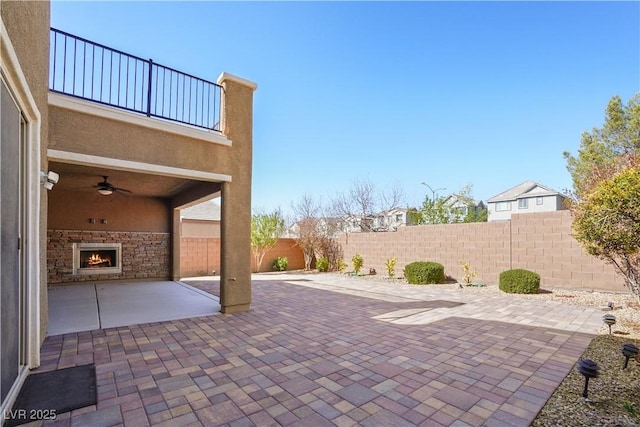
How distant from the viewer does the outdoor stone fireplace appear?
9.23 m

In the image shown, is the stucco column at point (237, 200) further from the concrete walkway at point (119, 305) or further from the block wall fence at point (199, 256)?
the block wall fence at point (199, 256)

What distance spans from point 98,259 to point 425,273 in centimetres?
1078

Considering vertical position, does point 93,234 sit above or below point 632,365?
above

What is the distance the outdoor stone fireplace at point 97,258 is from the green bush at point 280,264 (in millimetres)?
7232

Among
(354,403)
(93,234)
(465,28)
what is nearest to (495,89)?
(465,28)

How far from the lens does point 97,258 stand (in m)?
9.63

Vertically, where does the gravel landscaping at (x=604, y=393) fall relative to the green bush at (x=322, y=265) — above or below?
above

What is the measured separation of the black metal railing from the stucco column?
0.33 m

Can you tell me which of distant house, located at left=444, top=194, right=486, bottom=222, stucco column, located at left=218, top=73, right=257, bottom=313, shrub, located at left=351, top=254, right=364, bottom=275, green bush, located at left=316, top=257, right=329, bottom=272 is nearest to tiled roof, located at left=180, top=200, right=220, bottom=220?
green bush, located at left=316, top=257, right=329, bottom=272

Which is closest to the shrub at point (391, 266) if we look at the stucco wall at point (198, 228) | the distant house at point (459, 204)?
the distant house at point (459, 204)

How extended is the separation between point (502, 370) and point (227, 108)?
234 inches

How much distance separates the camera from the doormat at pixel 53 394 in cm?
239

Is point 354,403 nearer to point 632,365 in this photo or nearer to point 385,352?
point 385,352

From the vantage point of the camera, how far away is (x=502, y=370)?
341 centimetres
